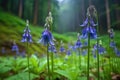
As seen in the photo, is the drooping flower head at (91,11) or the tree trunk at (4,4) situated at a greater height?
the tree trunk at (4,4)

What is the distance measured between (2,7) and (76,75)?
111 feet

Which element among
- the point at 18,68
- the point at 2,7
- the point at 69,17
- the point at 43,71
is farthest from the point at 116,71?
the point at 69,17

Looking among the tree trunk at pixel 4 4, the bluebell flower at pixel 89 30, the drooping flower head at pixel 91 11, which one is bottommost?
the bluebell flower at pixel 89 30

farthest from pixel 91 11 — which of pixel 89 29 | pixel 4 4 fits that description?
pixel 4 4

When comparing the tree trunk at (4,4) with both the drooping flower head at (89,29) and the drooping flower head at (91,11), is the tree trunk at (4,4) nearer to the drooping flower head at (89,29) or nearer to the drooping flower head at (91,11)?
the drooping flower head at (91,11)

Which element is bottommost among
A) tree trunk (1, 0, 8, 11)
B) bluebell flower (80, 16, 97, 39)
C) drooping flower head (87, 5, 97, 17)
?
bluebell flower (80, 16, 97, 39)

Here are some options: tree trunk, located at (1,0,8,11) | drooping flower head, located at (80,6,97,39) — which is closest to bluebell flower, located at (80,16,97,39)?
drooping flower head, located at (80,6,97,39)

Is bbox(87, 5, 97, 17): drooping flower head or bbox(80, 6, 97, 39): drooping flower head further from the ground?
bbox(87, 5, 97, 17): drooping flower head

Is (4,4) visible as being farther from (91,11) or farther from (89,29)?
(89,29)

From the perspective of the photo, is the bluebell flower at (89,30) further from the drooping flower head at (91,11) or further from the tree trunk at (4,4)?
the tree trunk at (4,4)

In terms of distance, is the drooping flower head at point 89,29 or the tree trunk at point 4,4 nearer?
the drooping flower head at point 89,29

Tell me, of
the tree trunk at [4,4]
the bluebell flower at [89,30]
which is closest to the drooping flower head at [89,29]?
the bluebell flower at [89,30]

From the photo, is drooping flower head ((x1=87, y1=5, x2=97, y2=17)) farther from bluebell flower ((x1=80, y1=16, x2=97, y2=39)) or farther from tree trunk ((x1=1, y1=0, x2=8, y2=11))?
tree trunk ((x1=1, y1=0, x2=8, y2=11))

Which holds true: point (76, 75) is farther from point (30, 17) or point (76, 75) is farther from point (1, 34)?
point (30, 17)
